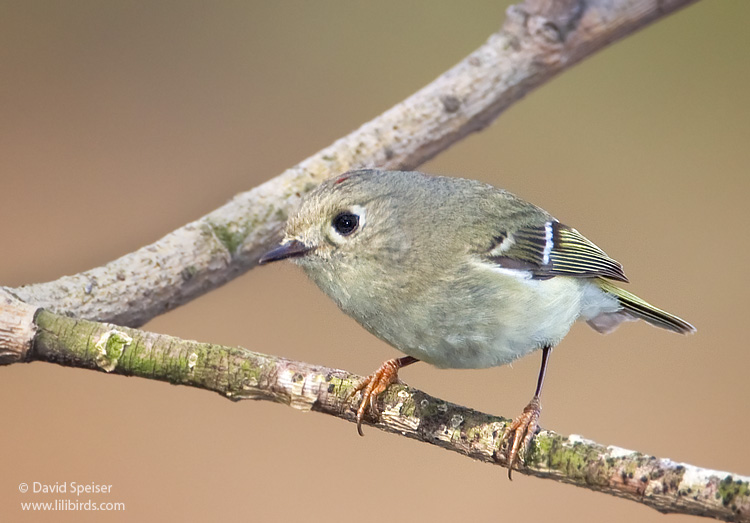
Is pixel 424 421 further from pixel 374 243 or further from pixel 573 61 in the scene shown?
pixel 573 61

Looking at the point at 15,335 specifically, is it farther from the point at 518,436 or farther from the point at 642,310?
the point at 642,310

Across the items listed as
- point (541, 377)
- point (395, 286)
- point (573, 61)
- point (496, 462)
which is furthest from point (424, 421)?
point (573, 61)

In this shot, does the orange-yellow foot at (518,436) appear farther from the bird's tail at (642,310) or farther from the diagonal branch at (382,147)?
the diagonal branch at (382,147)

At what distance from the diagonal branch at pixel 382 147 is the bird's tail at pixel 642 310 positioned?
24.8 inches

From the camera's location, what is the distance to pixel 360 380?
4.51 feet

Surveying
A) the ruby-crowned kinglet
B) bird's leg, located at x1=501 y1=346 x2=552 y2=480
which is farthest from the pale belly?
bird's leg, located at x1=501 y1=346 x2=552 y2=480

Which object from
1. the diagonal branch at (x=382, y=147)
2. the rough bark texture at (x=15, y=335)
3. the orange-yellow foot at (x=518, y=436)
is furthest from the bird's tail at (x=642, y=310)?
the rough bark texture at (x=15, y=335)

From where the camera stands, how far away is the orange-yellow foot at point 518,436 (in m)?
1.23

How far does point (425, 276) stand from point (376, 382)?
229mm

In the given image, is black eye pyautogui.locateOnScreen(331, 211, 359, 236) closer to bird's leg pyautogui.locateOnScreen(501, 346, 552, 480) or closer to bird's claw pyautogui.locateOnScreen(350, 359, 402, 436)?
bird's claw pyautogui.locateOnScreen(350, 359, 402, 436)

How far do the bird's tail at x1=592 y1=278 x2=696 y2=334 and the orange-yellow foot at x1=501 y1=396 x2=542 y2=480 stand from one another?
0.50 m

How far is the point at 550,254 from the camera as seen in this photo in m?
1.62

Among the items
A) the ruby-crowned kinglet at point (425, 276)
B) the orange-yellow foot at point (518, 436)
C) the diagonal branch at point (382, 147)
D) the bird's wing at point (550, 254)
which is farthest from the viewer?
the diagonal branch at point (382, 147)

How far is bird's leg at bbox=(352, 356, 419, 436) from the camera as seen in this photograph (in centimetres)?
135
